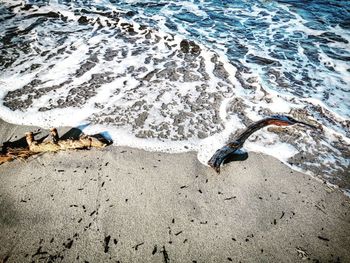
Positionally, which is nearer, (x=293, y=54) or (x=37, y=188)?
(x=37, y=188)

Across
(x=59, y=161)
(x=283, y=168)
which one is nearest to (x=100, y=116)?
(x=59, y=161)

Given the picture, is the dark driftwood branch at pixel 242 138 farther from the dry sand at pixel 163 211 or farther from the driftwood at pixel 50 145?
the driftwood at pixel 50 145

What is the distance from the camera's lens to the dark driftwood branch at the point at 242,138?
10.6ft

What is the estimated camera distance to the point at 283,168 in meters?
3.21

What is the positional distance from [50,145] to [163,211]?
68.9 inches

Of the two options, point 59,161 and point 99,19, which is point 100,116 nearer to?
point 59,161

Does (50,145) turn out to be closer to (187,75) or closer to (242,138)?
(242,138)

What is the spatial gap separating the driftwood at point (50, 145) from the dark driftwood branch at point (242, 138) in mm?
1495

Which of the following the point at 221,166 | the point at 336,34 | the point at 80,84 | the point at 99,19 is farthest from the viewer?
the point at 99,19

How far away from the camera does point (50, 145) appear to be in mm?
3316

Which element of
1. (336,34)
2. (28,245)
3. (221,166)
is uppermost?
(336,34)

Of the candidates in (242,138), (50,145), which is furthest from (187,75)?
(50,145)

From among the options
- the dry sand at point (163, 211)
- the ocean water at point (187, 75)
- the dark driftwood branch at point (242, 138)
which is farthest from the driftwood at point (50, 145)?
the dark driftwood branch at point (242, 138)

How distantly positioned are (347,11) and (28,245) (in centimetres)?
984
